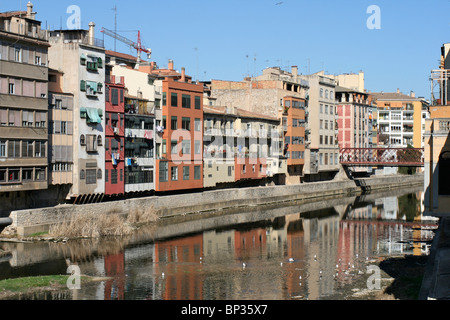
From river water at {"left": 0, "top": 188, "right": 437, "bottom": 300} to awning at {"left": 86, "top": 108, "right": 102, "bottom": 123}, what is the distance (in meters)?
9.27

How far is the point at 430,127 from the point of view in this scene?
30.4 metres

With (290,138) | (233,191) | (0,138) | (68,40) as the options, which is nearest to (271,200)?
(233,191)

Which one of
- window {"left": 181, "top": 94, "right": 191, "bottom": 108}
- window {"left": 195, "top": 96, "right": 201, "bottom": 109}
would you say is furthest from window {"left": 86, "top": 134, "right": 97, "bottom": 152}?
window {"left": 195, "top": 96, "right": 201, "bottom": 109}

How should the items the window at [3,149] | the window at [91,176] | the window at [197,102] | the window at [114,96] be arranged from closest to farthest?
the window at [3,149] < the window at [91,176] < the window at [114,96] < the window at [197,102]

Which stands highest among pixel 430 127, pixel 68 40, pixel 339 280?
pixel 68 40

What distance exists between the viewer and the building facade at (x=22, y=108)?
47.2 m

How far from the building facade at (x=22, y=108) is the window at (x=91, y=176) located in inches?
193

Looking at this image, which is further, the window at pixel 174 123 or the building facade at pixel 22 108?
the window at pixel 174 123

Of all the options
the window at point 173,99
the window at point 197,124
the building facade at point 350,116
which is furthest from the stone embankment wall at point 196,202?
the building facade at point 350,116

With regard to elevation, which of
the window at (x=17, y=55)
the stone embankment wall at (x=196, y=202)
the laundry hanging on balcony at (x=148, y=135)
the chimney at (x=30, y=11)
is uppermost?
the chimney at (x=30, y=11)

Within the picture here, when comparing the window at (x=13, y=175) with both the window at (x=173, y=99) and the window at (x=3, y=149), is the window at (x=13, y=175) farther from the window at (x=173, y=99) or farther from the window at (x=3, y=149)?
the window at (x=173, y=99)
